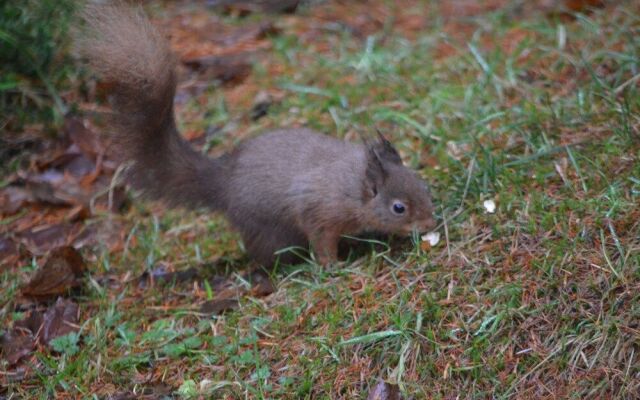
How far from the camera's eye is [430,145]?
4.57 m

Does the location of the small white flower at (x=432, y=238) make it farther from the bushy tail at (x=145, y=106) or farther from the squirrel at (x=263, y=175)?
the bushy tail at (x=145, y=106)

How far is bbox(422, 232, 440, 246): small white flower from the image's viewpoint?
384 cm

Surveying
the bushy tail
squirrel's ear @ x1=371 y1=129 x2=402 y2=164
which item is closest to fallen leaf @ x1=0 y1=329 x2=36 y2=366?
the bushy tail

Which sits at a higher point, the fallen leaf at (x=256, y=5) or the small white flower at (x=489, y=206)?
the fallen leaf at (x=256, y=5)

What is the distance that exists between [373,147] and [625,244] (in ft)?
4.27

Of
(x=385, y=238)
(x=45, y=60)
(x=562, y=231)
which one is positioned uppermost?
(x=45, y=60)

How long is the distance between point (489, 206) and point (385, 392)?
1.11 metres

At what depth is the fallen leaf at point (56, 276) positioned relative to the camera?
410cm

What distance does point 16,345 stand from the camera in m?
3.79

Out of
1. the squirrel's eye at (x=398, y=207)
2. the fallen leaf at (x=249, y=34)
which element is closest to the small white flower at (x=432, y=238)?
the squirrel's eye at (x=398, y=207)

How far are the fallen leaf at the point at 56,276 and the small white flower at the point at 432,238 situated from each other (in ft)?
5.68

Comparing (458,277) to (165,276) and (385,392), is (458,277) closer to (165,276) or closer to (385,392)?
(385,392)

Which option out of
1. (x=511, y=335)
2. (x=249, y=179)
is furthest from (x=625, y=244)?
Answer: (x=249, y=179)

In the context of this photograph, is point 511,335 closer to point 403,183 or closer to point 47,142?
point 403,183
